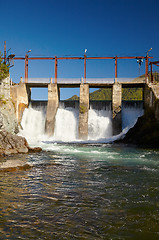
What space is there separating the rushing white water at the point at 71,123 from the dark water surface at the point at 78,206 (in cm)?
2535

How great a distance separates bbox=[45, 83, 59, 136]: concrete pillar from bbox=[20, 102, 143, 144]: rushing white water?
981 millimetres

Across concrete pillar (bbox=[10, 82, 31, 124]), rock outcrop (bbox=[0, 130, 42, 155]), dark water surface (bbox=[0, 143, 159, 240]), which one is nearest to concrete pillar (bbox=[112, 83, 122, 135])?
concrete pillar (bbox=[10, 82, 31, 124])

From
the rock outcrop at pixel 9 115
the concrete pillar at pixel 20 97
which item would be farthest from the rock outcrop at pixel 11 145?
the concrete pillar at pixel 20 97

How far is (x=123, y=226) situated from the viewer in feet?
17.2

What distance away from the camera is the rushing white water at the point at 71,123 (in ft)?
119

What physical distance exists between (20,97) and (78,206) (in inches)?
1315

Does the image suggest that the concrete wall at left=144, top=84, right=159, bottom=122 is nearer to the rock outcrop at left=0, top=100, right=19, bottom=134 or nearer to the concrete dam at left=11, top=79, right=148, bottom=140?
the concrete dam at left=11, top=79, right=148, bottom=140

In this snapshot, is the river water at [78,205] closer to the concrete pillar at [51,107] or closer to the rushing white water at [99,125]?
the rushing white water at [99,125]

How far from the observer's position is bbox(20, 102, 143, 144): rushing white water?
36125 mm

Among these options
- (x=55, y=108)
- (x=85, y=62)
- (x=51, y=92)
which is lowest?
(x=55, y=108)

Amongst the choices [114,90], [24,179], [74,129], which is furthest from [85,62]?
[24,179]

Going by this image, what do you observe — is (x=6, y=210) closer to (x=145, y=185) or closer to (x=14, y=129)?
(x=145, y=185)

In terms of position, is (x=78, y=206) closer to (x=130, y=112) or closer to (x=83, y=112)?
(x=83, y=112)

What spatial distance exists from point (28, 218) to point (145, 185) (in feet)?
16.7
